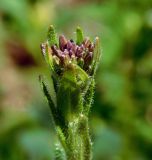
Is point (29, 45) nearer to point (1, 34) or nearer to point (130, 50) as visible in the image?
point (1, 34)

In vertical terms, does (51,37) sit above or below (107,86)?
above

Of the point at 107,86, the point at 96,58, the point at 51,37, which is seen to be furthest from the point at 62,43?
the point at 107,86

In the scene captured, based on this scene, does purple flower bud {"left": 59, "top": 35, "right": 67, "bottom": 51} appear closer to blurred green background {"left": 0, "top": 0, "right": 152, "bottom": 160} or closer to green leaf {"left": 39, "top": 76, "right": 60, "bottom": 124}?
green leaf {"left": 39, "top": 76, "right": 60, "bottom": 124}

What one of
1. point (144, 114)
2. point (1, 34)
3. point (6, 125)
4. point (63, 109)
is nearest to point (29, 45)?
point (1, 34)

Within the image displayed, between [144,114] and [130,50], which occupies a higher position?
[130,50]

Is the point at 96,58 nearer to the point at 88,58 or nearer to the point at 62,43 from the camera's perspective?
the point at 88,58

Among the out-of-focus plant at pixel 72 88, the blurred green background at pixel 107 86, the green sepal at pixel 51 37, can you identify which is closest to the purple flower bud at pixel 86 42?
the out-of-focus plant at pixel 72 88
